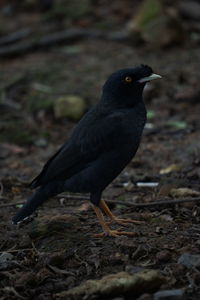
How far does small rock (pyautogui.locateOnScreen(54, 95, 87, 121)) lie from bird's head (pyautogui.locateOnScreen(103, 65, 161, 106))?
11.5 ft

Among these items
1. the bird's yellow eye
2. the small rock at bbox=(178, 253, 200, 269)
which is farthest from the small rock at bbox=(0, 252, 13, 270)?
the bird's yellow eye

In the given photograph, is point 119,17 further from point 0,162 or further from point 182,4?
point 0,162

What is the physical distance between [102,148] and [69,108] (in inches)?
147

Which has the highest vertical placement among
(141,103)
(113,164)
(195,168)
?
(141,103)

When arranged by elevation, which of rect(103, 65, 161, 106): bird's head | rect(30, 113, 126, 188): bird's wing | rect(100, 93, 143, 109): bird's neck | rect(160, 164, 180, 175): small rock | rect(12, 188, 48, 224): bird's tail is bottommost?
rect(160, 164, 180, 175): small rock

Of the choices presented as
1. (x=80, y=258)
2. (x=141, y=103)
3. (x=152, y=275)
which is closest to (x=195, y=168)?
(x=141, y=103)

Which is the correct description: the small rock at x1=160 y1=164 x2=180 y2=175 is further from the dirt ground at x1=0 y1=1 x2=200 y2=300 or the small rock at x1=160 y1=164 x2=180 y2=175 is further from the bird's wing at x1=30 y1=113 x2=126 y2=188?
the bird's wing at x1=30 y1=113 x2=126 y2=188

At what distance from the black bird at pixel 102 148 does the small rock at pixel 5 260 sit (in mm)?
411

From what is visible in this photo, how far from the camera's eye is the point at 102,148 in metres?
5.22

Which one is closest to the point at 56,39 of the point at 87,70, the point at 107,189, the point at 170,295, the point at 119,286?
the point at 87,70

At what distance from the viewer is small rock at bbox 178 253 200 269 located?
13.9 ft

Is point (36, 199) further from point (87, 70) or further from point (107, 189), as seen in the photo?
point (87, 70)

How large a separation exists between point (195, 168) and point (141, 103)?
1611mm

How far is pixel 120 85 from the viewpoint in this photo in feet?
17.7
